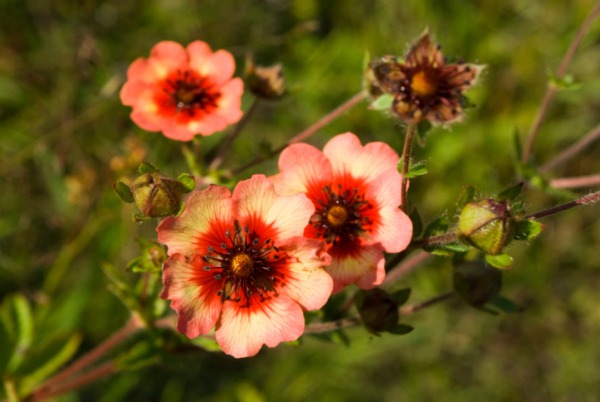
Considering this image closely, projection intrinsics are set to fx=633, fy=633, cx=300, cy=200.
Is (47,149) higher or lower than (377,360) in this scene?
higher

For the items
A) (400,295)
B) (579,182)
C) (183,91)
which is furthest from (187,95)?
(579,182)

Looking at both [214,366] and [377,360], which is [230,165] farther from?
[377,360]

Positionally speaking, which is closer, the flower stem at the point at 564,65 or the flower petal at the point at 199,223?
the flower petal at the point at 199,223

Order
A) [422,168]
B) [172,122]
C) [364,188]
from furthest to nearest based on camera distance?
[172,122] < [364,188] < [422,168]

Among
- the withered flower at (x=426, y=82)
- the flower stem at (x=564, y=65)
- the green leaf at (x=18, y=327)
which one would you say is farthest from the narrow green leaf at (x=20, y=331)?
the flower stem at (x=564, y=65)

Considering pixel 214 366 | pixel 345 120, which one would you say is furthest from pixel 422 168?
pixel 214 366

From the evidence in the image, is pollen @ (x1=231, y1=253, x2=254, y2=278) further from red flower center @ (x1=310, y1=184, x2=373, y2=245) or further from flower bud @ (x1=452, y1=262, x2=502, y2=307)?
flower bud @ (x1=452, y1=262, x2=502, y2=307)

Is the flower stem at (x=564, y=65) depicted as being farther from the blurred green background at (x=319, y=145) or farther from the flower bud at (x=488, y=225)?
the flower bud at (x=488, y=225)
